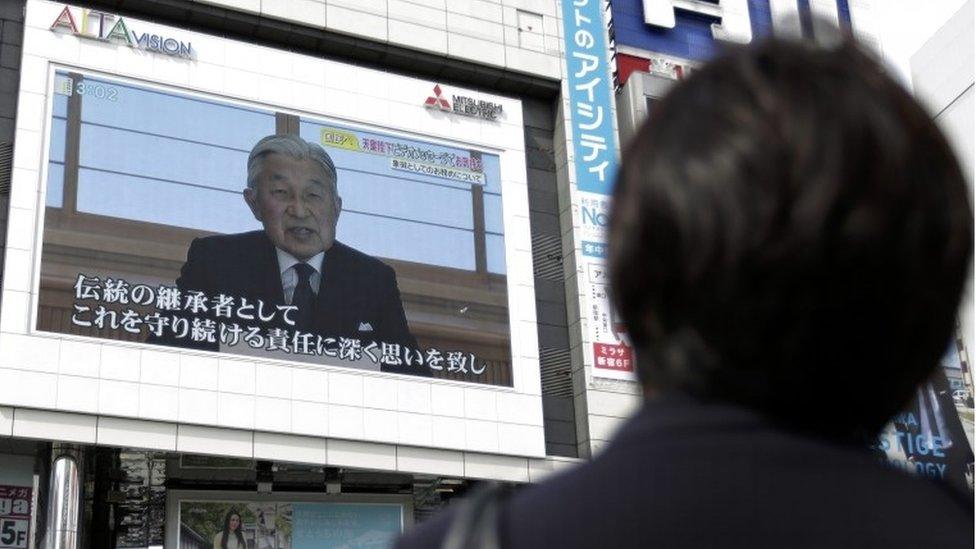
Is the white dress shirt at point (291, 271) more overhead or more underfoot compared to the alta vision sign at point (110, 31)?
more underfoot

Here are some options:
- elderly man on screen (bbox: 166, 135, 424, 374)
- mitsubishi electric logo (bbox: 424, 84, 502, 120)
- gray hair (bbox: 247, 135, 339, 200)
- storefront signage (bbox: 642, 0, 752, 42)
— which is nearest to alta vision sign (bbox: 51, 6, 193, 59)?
gray hair (bbox: 247, 135, 339, 200)

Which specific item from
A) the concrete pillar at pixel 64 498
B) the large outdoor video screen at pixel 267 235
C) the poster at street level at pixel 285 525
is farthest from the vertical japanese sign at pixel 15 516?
the large outdoor video screen at pixel 267 235

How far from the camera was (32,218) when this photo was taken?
574 inches

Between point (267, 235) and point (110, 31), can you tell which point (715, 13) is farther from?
point (110, 31)

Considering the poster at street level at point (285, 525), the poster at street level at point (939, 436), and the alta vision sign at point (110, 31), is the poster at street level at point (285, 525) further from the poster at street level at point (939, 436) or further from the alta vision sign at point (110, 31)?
the poster at street level at point (939, 436)

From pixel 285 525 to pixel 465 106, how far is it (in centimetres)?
610

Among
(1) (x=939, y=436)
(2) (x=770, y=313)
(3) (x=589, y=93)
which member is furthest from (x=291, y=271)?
(2) (x=770, y=313)

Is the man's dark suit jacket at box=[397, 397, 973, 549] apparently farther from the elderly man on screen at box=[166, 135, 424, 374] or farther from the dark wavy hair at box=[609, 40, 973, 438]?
the elderly man on screen at box=[166, 135, 424, 374]

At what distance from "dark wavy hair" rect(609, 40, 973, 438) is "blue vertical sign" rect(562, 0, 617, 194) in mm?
17225

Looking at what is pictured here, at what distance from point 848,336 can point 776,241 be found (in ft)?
0.33

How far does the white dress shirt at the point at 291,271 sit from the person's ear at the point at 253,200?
0.50 meters

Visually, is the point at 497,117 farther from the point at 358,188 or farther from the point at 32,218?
the point at 32,218

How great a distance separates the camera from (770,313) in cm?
94

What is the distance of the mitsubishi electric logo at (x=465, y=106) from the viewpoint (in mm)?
17812
